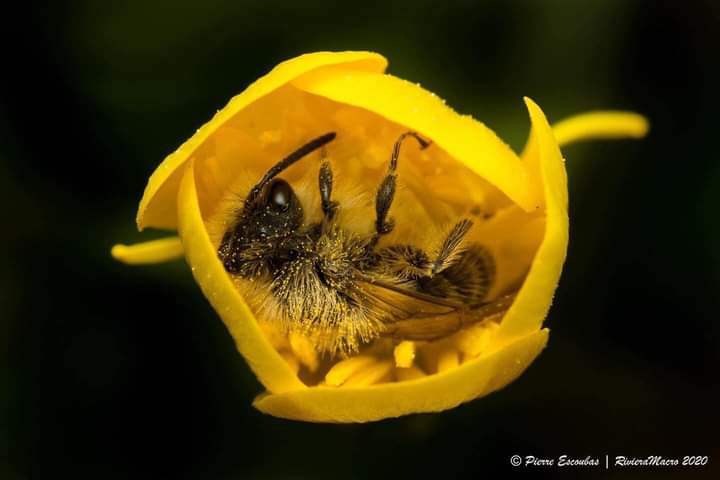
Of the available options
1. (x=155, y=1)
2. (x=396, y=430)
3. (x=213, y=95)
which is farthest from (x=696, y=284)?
(x=155, y=1)

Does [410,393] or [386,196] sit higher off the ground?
[386,196]

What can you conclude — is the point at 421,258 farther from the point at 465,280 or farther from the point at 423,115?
the point at 423,115

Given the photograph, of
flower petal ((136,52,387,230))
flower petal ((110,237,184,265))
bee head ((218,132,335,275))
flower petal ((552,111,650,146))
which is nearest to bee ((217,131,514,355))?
bee head ((218,132,335,275))

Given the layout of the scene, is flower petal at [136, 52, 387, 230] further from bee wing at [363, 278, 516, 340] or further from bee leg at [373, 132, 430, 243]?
bee wing at [363, 278, 516, 340]

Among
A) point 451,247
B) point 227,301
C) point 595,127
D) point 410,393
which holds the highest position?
point 595,127

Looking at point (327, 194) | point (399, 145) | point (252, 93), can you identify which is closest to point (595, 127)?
point (399, 145)

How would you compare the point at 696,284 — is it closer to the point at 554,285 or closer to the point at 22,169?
the point at 554,285

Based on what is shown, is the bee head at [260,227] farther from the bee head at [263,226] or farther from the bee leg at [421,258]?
the bee leg at [421,258]

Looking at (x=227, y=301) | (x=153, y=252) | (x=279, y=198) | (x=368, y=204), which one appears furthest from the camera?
(x=153, y=252)
